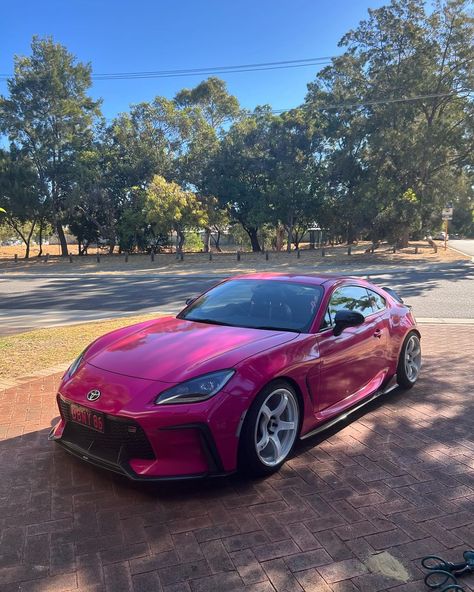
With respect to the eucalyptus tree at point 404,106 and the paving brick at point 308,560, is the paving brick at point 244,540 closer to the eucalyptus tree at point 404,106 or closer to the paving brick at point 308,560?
the paving brick at point 308,560

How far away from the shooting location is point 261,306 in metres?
4.43

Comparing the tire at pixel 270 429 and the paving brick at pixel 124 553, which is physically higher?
the tire at pixel 270 429

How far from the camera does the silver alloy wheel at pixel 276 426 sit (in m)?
Result: 3.41

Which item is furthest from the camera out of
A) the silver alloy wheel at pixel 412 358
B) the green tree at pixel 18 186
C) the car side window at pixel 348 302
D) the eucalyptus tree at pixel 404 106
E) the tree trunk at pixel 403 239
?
the green tree at pixel 18 186

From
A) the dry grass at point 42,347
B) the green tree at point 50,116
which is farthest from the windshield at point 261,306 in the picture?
the green tree at point 50,116

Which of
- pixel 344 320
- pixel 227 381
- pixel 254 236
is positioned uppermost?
pixel 254 236

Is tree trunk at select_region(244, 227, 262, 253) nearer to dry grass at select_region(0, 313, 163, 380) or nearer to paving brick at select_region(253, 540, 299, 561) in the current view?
dry grass at select_region(0, 313, 163, 380)

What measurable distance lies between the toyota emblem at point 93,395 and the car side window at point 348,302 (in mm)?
1913

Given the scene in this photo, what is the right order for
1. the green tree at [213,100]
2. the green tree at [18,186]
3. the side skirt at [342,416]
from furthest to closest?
the green tree at [213,100] → the green tree at [18,186] → the side skirt at [342,416]

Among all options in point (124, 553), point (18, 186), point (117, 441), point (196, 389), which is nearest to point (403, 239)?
point (18, 186)

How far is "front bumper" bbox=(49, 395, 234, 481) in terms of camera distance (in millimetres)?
3029

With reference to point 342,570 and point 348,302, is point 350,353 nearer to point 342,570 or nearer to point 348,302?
point 348,302

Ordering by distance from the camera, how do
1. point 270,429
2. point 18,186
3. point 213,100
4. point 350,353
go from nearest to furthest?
point 270,429, point 350,353, point 18,186, point 213,100

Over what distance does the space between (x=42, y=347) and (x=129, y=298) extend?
776 centimetres
